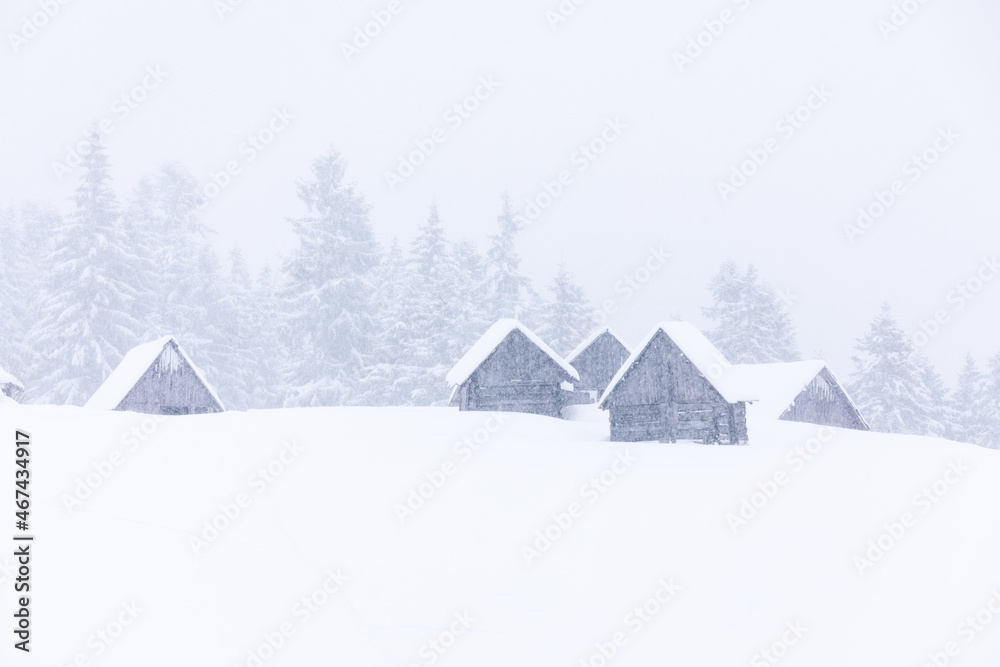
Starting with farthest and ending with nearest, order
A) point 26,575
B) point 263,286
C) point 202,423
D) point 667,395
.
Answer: point 263,286 < point 667,395 < point 202,423 < point 26,575

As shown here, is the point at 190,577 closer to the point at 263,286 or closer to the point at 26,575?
the point at 26,575

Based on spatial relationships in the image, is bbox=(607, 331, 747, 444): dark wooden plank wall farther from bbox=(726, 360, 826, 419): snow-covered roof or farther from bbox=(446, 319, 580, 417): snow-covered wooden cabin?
bbox=(726, 360, 826, 419): snow-covered roof

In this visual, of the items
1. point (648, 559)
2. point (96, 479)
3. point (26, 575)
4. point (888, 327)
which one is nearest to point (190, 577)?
point (26, 575)

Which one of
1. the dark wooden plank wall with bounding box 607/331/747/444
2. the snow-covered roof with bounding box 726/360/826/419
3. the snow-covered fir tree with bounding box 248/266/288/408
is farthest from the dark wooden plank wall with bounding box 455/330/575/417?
the snow-covered fir tree with bounding box 248/266/288/408

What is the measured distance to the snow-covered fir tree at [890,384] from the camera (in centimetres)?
3878

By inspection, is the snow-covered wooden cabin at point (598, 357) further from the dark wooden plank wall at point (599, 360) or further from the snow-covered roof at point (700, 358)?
the snow-covered roof at point (700, 358)

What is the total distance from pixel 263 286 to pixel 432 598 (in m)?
43.5

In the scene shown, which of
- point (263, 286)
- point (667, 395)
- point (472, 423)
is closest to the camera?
point (472, 423)

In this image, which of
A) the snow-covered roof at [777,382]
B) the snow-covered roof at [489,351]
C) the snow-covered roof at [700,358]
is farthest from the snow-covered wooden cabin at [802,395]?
the snow-covered roof at [489,351]

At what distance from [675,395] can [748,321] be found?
27.6 meters

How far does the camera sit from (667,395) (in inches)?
847

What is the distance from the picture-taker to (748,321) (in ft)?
152

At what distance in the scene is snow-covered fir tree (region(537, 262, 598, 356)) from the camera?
44.6 metres

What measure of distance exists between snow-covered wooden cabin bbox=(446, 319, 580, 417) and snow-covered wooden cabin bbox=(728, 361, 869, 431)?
7960 mm
